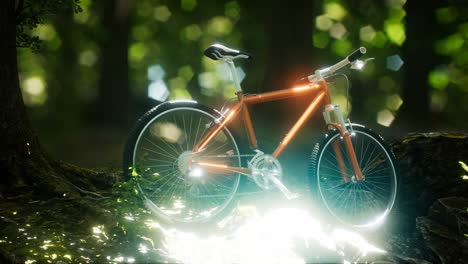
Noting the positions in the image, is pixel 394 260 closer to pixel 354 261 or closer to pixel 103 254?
pixel 354 261

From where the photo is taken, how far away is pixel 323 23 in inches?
599

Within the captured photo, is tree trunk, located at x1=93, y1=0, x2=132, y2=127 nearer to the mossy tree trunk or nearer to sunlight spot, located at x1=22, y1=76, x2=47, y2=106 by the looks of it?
the mossy tree trunk

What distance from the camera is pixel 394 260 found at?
4.75 meters

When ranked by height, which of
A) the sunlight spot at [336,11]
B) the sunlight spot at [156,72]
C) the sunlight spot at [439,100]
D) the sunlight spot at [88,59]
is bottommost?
the sunlight spot at [439,100]

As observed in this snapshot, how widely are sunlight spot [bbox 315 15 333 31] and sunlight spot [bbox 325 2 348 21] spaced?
141 mm

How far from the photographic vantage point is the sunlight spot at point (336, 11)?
14.9m

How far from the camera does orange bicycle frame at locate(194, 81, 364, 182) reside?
5.14m

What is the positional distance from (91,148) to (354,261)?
835 centimetres

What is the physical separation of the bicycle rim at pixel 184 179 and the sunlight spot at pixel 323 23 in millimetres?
10394

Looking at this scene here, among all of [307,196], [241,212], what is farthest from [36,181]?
[307,196]

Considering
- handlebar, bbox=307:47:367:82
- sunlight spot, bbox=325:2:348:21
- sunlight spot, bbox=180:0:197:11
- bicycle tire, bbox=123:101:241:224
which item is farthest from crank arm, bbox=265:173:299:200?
sunlight spot, bbox=180:0:197:11

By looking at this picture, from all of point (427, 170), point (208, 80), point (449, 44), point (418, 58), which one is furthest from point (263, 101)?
point (208, 80)

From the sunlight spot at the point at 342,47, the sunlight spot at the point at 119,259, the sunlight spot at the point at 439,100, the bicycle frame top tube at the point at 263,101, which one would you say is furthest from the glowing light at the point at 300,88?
the sunlight spot at the point at 439,100

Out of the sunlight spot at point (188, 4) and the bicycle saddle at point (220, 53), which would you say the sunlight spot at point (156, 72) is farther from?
the bicycle saddle at point (220, 53)
